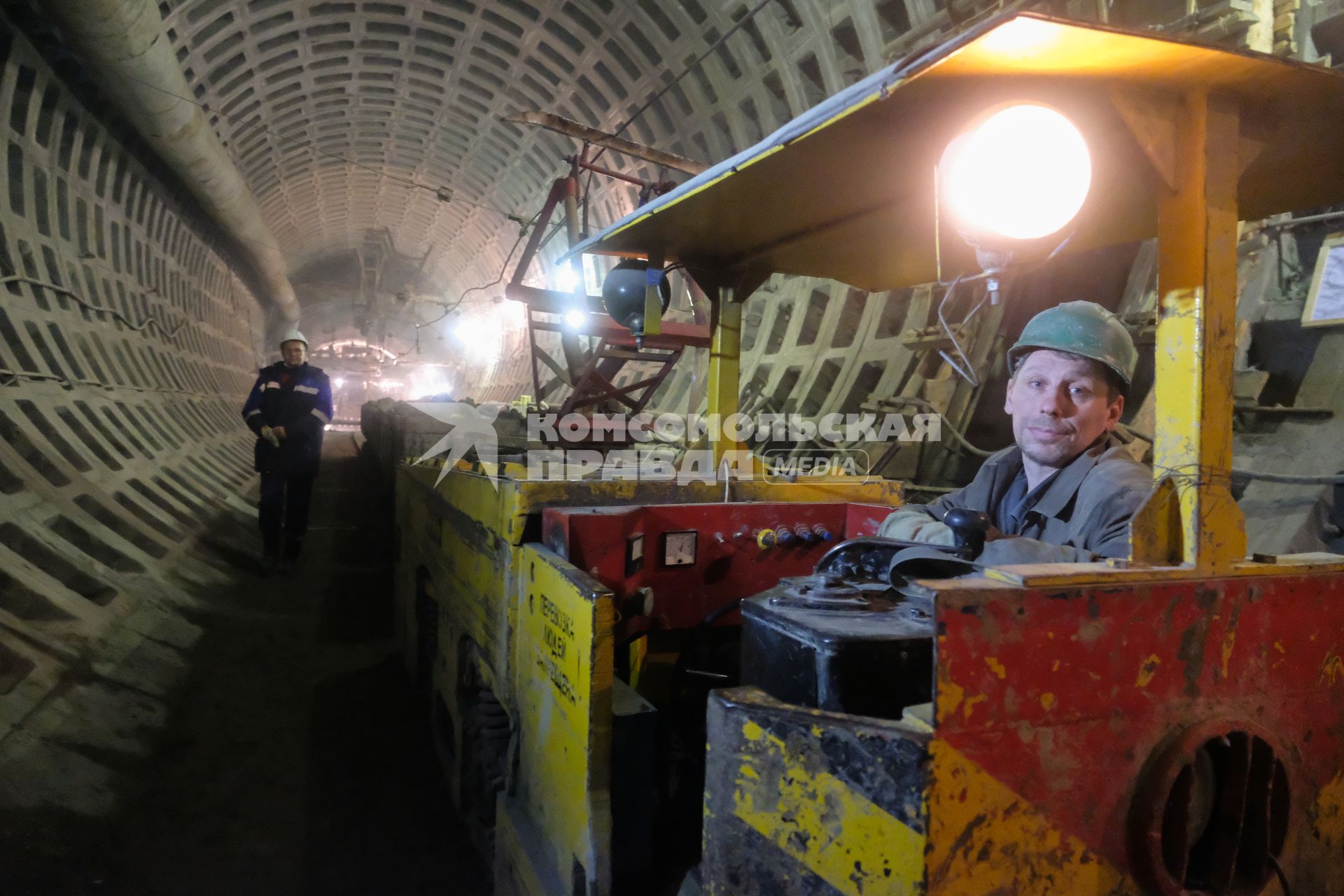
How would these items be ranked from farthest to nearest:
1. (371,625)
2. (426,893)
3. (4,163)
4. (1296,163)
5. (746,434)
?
(746,434) < (4,163) < (371,625) < (426,893) < (1296,163)

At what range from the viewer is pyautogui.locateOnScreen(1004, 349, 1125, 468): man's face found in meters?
2.21

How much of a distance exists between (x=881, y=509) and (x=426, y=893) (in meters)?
2.36

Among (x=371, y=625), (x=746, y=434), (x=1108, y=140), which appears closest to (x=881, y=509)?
(x=1108, y=140)

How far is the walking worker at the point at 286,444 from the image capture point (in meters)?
5.91

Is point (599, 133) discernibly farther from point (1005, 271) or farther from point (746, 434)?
point (1005, 271)

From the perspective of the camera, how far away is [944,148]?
1.92 metres

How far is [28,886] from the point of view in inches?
93.7

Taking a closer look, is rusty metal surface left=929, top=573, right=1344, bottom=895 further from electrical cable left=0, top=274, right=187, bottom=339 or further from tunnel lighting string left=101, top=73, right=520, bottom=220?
tunnel lighting string left=101, top=73, right=520, bottom=220

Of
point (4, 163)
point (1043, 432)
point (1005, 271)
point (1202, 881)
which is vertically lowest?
point (1202, 881)

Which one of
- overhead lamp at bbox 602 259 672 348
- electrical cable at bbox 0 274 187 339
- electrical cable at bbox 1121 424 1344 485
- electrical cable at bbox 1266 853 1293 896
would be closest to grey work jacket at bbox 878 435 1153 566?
electrical cable at bbox 1266 853 1293 896

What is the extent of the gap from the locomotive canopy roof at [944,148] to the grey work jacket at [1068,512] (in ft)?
2.32

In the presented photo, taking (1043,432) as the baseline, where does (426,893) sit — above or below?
below

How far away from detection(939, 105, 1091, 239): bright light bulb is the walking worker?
5.61 m

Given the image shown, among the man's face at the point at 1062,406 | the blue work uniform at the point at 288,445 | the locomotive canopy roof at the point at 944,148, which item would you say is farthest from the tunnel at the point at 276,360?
the blue work uniform at the point at 288,445
